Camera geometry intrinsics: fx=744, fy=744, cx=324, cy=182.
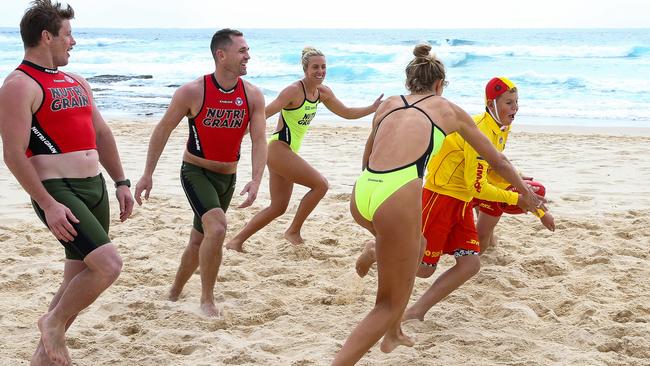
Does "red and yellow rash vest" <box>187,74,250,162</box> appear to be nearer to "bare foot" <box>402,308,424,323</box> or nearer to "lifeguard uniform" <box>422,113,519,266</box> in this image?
"lifeguard uniform" <box>422,113,519,266</box>

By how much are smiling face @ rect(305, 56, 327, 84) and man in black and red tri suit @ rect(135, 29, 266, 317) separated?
57.5 inches

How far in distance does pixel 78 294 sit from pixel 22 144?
0.79 meters

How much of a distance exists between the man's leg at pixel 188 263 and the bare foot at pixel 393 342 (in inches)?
60.1

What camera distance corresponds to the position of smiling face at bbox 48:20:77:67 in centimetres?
372

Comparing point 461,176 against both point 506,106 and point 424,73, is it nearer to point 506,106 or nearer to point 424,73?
point 506,106

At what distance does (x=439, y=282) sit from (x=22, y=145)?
8.49 ft

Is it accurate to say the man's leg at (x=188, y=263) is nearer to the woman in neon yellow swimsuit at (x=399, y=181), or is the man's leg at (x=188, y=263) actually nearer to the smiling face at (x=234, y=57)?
the smiling face at (x=234, y=57)

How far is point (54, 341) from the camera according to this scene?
3.74 m

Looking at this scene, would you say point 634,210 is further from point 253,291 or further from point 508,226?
point 253,291

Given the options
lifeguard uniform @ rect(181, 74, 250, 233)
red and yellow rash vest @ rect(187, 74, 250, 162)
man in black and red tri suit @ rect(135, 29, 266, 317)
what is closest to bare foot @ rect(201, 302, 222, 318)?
man in black and red tri suit @ rect(135, 29, 266, 317)

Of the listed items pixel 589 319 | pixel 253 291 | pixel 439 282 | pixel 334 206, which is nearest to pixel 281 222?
pixel 334 206

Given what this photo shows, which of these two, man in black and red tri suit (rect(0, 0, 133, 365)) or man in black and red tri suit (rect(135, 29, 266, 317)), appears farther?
man in black and red tri suit (rect(135, 29, 266, 317))

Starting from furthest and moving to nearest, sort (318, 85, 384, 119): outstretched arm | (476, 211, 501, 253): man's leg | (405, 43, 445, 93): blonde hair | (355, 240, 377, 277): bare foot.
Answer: (318, 85, 384, 119): outstretched arm
(476, 211, 501, 253): man's leg
(355, 240, 377, 277): bare foot
(405, 43, 445, 93): blonde hair

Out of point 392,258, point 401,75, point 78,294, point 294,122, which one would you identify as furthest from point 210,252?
point 401,75
